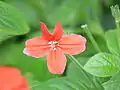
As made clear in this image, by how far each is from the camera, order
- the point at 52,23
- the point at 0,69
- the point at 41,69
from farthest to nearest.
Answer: the point at 52,23 → the point at 41,69 → the point at 0,69

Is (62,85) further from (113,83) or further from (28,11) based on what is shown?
→ (28,11)

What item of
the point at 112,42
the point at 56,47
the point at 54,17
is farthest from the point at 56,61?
the point at 54,17

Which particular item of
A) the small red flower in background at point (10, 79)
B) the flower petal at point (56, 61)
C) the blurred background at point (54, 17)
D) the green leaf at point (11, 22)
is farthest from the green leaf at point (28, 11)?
the small red flower in background at point (10, 79)

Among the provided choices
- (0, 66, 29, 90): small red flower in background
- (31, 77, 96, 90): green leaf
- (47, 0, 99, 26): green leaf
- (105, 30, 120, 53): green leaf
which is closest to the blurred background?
(47, 0, 99, 26): green leaf

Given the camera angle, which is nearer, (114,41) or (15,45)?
(114,41)

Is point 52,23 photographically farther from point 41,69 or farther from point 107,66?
point 107,66

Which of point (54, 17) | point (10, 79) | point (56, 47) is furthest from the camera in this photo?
point (54, 17)

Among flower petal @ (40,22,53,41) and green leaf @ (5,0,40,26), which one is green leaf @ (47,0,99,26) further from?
flower petal @ (40,22,53,41)

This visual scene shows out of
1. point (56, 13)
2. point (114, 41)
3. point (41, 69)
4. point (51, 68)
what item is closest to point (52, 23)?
point (56, 13)
